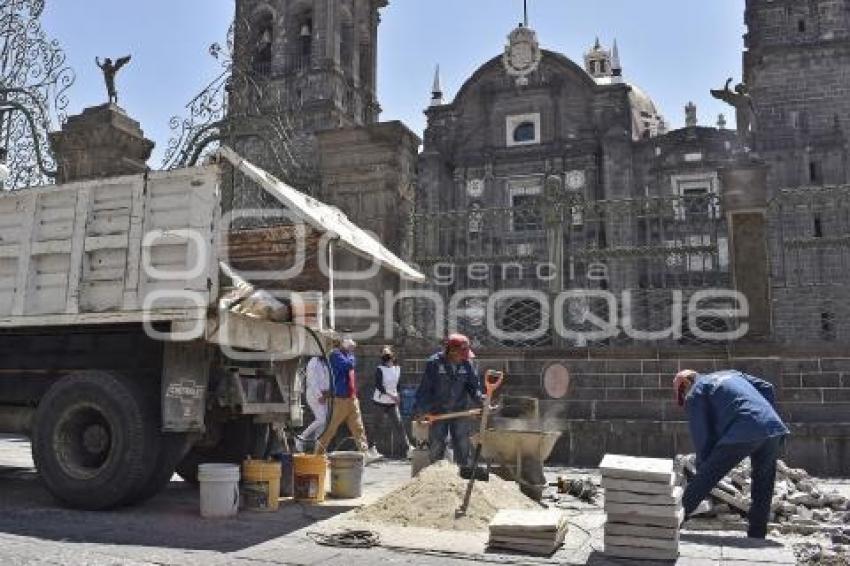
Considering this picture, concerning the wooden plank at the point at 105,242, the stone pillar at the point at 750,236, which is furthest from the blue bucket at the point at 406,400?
the wooden plank at the point at 105,242

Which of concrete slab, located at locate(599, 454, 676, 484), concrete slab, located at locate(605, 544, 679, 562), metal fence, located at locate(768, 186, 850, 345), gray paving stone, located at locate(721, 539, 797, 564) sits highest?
metal fence, located at locate(768, 186, 850, 345)

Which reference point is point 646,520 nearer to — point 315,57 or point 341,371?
point 341,371

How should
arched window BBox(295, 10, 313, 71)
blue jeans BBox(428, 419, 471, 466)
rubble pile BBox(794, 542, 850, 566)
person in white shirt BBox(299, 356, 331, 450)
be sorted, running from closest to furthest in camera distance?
rubble pile BBox(794, 542, 850, 566) < blue jeans BBox(428, 419, 471, 466) < person in white shirt BBox(299, 356, 331, 450) < arched window BBox(295, 10, 313, 71)

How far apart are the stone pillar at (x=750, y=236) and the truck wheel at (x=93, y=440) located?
329 inches

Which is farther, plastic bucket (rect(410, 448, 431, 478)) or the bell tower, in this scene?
the bell tower

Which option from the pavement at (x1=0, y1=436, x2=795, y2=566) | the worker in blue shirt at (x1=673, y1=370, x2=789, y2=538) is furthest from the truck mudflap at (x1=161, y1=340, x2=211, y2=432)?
the worker in blue shirt at (x1=673, y1=370, x2=789, y2=538)

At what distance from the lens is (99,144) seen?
11164mm

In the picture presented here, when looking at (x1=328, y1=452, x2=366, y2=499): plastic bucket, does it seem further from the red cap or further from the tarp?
the tarp

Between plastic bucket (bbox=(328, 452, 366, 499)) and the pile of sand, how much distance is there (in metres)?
0.91

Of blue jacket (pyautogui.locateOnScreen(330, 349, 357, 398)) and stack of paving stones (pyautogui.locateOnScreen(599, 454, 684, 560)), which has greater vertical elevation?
blue jacket (pyautogui.locateOnScreen(330, 349, 357, 398))

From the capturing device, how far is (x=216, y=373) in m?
6.81

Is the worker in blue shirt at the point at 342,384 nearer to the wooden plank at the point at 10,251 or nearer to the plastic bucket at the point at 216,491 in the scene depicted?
the plastic bucket at the point at 216,491

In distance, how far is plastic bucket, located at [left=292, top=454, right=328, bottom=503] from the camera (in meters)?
7.13

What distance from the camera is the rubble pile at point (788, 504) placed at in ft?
21.1
